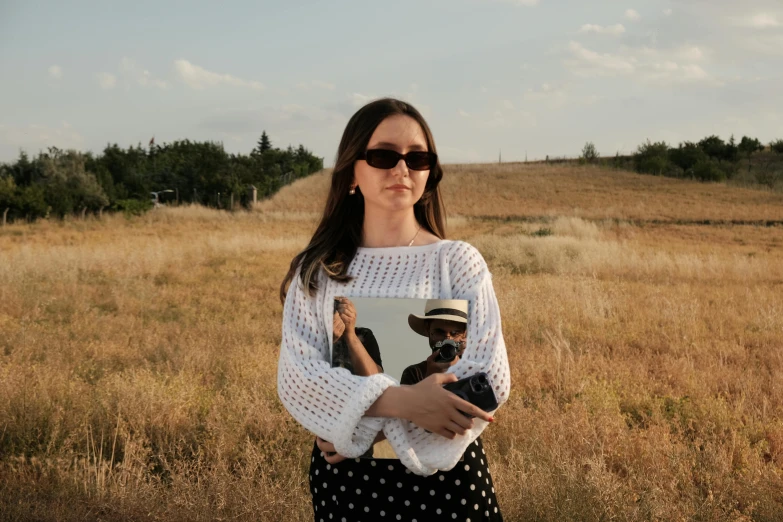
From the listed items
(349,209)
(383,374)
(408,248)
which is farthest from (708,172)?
(383,374)

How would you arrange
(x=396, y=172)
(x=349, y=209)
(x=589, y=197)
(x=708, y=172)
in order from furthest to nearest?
(x=708, y=172) < (x=589, y=197) < (x=349, y=209) < (x=396, y=172)

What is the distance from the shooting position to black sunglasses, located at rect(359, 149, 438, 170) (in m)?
1.81

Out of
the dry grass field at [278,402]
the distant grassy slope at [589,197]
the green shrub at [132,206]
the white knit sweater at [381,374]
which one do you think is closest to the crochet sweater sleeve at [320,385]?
the white knit sweater at [381,374]

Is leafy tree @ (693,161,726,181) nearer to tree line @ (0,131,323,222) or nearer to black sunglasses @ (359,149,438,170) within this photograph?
tree line @ (0,131,323,222)

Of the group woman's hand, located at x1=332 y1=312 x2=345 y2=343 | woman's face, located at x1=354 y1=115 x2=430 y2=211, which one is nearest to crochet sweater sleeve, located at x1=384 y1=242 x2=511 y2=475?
woman's hand, located at x1=332 y1=312 x2=345 y2=343

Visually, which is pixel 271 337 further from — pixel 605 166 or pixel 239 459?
pixel 605 166

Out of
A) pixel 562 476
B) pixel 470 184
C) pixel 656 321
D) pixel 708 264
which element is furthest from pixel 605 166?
pixel 562 476

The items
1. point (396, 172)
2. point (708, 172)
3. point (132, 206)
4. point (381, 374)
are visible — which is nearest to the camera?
point (381, 374)

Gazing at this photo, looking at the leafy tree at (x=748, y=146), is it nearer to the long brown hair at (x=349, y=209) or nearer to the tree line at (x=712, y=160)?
the tree line at (x=712, y=160)

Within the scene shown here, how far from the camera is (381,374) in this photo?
1.56 meters

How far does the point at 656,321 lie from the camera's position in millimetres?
8102

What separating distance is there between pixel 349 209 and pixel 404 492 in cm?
86

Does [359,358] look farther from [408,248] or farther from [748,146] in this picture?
[748,146]

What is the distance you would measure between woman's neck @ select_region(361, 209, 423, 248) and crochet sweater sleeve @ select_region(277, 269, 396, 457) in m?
0.21
